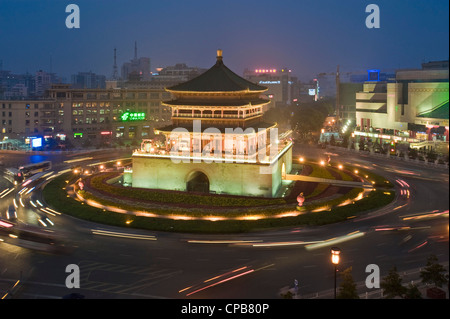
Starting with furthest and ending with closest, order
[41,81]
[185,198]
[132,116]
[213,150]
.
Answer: [41,81], [132,116], [213,150], [185,198]

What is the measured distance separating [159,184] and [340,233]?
20.4 metres

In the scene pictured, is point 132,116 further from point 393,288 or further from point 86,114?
point 393,288

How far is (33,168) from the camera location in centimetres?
5269

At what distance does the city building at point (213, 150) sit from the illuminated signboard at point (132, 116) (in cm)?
5170

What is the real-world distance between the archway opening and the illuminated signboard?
56.1 m

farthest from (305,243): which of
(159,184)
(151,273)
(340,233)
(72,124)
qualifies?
(72,124)

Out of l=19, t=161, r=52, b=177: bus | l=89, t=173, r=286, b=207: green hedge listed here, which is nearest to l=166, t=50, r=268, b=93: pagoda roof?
l=89, t=173, r=286, b=207: green hedge

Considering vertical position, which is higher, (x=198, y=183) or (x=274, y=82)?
(x=274, y=82)

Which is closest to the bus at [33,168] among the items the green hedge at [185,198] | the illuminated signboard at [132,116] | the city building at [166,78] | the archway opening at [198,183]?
the green hedge at [185,198]

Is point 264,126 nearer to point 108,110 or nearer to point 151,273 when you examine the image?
point 151,273

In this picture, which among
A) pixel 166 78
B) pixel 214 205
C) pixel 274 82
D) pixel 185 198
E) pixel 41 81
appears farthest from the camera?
pixel 274 82

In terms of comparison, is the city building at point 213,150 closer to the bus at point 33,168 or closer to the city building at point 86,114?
the bus at point 33,168

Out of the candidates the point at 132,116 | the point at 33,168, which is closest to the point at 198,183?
the point at 33,168

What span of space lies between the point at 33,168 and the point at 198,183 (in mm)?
23371
